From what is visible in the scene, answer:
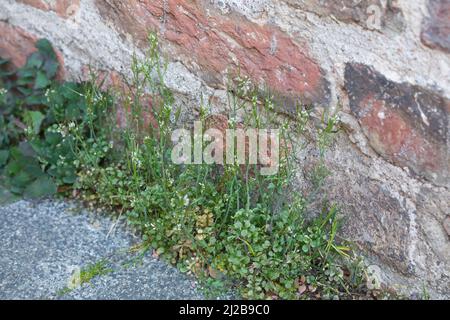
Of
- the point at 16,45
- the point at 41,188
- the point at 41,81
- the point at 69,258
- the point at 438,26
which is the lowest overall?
the point at 69,258

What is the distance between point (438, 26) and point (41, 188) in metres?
1.51

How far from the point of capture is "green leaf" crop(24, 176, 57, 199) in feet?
8.35

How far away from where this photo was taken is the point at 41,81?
2.70 metres

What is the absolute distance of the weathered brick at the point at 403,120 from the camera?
188 cm

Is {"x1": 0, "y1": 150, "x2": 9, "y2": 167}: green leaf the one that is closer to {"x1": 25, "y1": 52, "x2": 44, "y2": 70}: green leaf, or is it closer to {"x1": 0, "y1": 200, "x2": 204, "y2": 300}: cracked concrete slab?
{"x1": 0, "y1": 200, "x2": 204, "y2": 300}: cracked concrete slab

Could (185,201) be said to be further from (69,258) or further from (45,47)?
(45,47)

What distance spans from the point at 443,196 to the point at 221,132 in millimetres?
775

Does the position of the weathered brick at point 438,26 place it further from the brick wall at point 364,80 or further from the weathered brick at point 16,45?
the weathered brick at point 16,45

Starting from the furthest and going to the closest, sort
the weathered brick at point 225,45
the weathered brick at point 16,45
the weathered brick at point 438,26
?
the weathered brick at point 16,45 < the weathered brick at point 225,45 < the weathered brick at point 438,26

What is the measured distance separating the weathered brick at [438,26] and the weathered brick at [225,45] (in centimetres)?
36

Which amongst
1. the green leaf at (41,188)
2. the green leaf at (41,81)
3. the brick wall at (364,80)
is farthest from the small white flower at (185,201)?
the green leaf at (41,81)

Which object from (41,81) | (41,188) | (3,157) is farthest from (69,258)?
(41,81)

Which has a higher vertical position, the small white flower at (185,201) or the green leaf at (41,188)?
the small white flower at (185,201)
